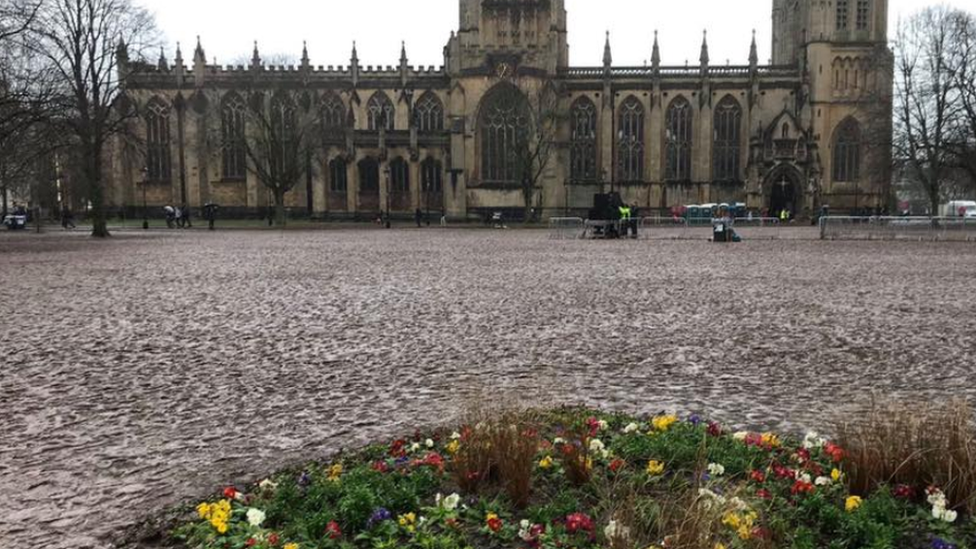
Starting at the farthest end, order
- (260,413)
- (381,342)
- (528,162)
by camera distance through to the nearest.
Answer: (528,162) → (381,342) → (260,413)

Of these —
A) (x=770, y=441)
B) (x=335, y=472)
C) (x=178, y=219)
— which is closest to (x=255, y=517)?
(x=335, y=472)

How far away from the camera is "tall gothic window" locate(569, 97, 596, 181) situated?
218 feet

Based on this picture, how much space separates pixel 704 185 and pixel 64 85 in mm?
48127

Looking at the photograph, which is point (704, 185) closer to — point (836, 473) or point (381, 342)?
point (381, 342)

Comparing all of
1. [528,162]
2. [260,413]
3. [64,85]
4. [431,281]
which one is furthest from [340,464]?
[528,162]

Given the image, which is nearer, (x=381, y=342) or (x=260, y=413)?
(x=260, y=413)

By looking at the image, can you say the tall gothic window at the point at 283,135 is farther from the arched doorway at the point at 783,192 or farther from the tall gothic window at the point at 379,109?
the arched doorway at the point at 783,192

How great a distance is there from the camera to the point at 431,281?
54.5ft

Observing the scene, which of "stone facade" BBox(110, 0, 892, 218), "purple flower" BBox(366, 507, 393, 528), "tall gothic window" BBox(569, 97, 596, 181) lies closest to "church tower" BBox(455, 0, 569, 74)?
"stone facade" BBox(110, 0, 892, 218)

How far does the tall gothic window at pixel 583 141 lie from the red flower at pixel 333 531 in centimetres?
6416

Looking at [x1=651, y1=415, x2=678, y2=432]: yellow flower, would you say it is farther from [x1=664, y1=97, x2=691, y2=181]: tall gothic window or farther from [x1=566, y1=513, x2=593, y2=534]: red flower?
[x1=664, y1=97, x2=691, y2=181]: tall gothic window

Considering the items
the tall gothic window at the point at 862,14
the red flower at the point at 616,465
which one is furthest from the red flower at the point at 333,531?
the tall gothic window at the point at 862,14

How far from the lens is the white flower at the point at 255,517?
12.0 feet

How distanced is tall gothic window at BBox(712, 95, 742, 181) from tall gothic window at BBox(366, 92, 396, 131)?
93.4 feet
